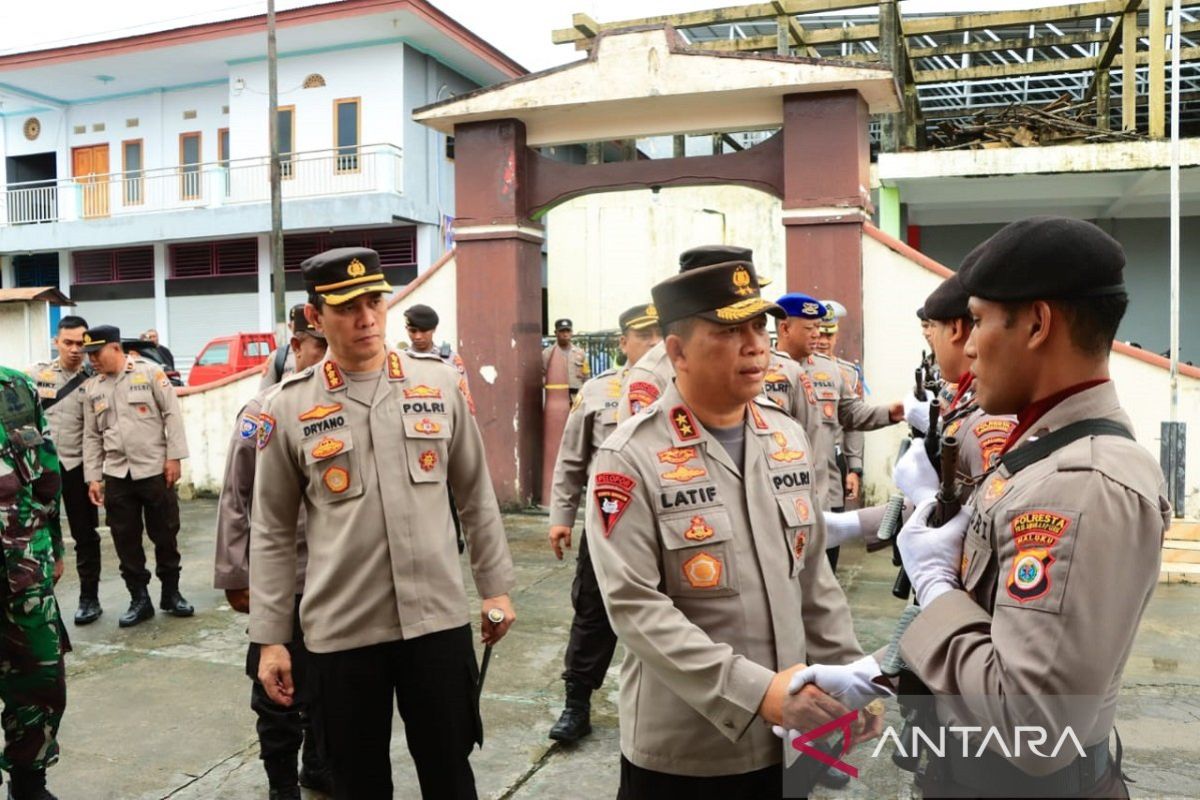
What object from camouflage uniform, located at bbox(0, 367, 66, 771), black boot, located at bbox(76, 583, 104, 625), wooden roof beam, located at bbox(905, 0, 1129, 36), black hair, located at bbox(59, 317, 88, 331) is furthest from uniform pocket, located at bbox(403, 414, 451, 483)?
wooden roof beam, located at bbox(905, 0, 1129, 36)

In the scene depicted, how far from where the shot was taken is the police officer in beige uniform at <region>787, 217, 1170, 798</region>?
1.40 metres

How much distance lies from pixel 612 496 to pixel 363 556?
1.08 metres

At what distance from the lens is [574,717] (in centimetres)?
434

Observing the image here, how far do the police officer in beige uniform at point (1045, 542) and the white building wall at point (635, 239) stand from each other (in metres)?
14.8

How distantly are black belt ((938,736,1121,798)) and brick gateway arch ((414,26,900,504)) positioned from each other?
23.4 feet

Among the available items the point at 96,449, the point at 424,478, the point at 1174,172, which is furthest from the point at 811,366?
the point at 96,449

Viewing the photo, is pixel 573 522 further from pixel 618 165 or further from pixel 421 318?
pixel 618 165

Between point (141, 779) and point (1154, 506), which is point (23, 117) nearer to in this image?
point (141, 779)

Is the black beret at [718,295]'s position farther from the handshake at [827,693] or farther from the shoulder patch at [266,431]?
the shoulder patch at [266,431]

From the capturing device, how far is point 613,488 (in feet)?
7.11


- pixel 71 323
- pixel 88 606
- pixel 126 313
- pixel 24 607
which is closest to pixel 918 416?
pixel 24 607

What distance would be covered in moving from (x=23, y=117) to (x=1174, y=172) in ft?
83.6

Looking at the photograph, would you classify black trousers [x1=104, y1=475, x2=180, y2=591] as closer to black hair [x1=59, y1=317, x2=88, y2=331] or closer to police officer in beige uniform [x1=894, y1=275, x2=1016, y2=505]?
black hair [x1=59, y1=317, x2=88, y2=331]

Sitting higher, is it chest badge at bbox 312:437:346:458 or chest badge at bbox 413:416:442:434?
chest badge at bbox 413:416:442:434
